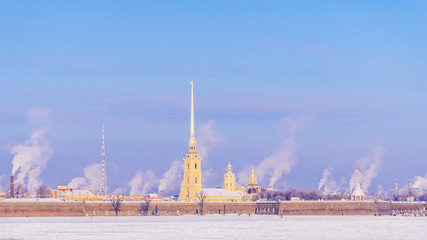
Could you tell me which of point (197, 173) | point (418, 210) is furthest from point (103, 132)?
point (418, 210)

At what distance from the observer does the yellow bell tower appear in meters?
178

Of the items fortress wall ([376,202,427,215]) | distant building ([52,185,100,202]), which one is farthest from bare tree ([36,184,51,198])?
fortress wall ([376,202,427,215])

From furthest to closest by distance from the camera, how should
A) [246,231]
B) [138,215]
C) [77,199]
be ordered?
[77,199] < [138,215] < [246,231]

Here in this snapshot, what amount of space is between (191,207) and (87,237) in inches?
3218

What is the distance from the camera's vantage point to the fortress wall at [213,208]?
467 ft

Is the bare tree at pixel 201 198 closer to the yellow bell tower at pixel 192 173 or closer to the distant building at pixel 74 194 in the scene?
the yellow bell tower at pixel 192 173

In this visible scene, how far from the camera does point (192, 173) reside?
179375 mm

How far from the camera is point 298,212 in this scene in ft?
536

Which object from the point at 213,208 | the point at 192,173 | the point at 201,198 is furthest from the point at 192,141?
the point at 213,208

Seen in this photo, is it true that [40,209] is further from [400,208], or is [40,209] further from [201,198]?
[400,208]

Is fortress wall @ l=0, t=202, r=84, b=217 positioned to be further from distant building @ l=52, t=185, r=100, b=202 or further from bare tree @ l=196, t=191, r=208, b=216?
bare tree @ l=196, t=191, r=208, b=216

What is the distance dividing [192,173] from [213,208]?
55.8ft

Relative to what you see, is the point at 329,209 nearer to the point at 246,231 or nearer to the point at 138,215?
the point at 138,215

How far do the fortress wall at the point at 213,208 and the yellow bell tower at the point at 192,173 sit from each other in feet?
47.2
